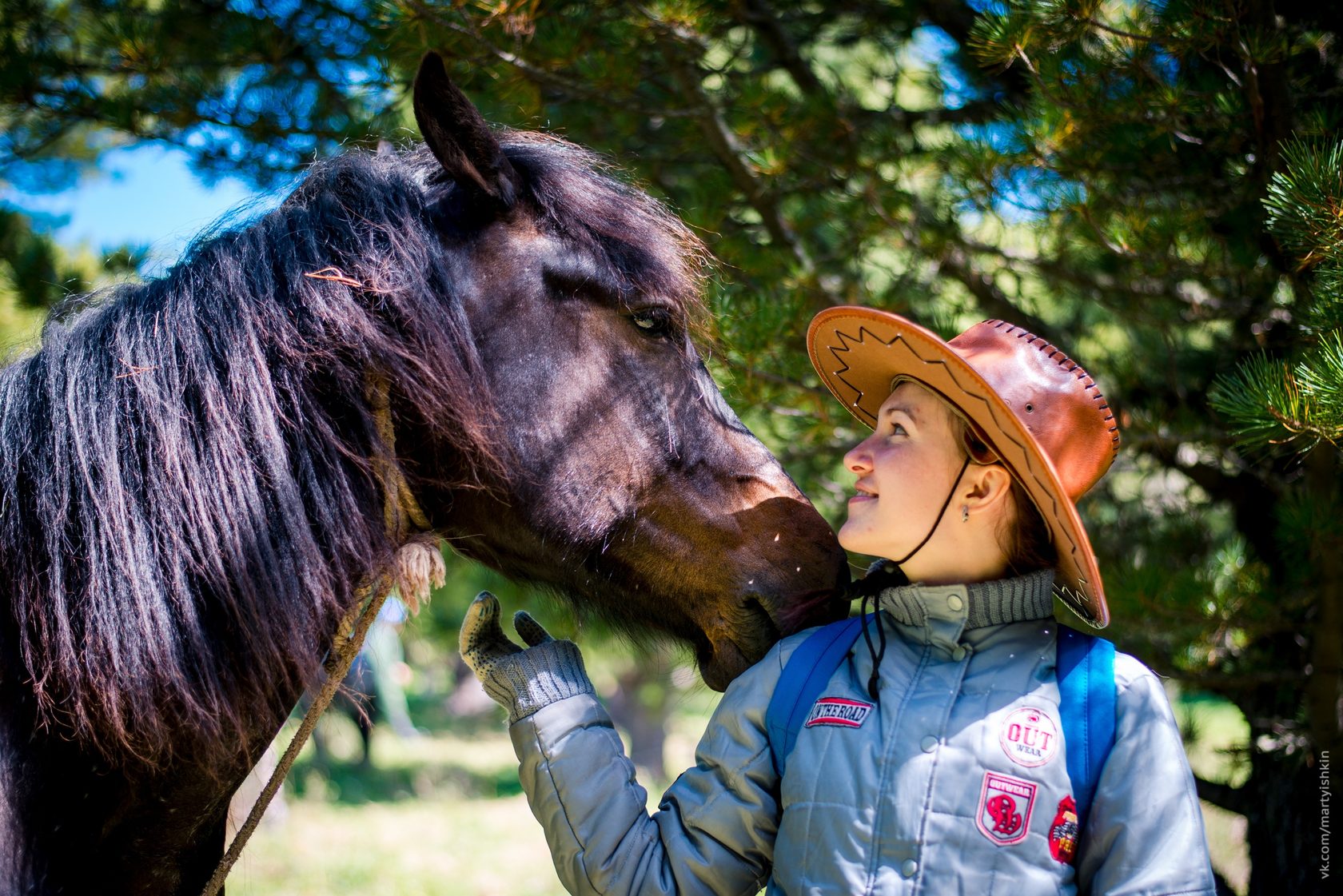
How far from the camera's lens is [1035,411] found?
4.59 feet

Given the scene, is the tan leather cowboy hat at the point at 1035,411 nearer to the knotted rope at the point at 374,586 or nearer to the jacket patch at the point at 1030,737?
the jacket patch at the point at 1030,737

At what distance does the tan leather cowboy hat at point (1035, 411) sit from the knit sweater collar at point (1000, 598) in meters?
0.06

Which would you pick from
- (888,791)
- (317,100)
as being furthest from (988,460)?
(317,100)

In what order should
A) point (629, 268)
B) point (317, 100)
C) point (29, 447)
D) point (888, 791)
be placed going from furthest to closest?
1. point (317, 100)
2. point (629, 268)
3. point (29, 447)
4. point (888, 791)

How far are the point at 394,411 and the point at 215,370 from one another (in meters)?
0.28

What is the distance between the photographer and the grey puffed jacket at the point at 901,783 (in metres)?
1.24

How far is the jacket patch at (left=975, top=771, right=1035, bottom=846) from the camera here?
4.11 feet

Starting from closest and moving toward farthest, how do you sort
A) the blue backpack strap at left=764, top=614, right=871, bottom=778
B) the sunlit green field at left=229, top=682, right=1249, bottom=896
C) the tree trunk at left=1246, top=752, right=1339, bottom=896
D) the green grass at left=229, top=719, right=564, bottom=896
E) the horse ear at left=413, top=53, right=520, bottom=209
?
the blue backpack strap at left=764, top=614, right=871, bottom=778 → the horse ear at left=413, top=53, right=520, bottom=209 → the tree trunk at left=1246, top=752, right=1339, bottom=896 → the sunlit green field at left=229, top=682, right=1249, bottom=896 → the green grass at left=229, top=719, right=564, bottom=896

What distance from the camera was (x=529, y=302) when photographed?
66.8 inches

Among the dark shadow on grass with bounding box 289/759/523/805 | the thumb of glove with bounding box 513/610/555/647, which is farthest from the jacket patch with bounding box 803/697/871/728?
the dark shadow on grass with bounding box 289/759/523/805

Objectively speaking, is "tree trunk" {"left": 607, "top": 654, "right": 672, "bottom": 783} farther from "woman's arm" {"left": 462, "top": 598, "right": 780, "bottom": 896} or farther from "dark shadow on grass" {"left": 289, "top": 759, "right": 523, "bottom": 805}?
"woman's arm" {"left": 462, "top": 598, "right": 780, "bottom": 896}

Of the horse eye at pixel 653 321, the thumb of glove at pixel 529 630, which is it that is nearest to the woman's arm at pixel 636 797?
the thumb of glove at pixel 529 630

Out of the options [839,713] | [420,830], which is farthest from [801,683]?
[420,830]

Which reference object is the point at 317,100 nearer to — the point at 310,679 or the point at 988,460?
the point at 310,679
